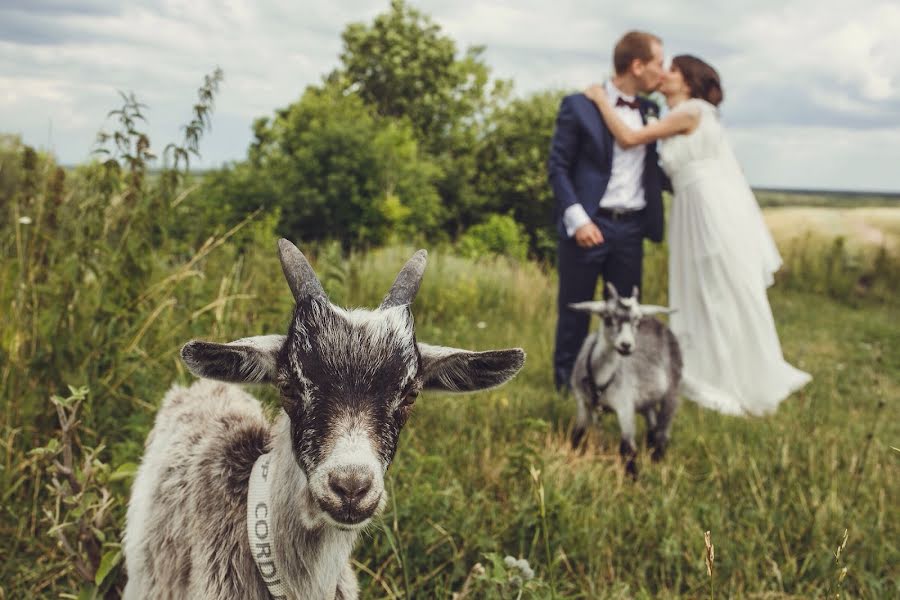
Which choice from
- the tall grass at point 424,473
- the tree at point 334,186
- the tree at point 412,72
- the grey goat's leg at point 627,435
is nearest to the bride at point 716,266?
the tall grass at point 424,473

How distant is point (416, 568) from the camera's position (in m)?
3.02

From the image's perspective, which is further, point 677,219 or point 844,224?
point 844,224

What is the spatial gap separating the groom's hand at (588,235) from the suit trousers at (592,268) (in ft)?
0.65

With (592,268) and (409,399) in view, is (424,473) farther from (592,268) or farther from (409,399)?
(592,268)

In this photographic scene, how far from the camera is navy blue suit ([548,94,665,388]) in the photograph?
208 inches

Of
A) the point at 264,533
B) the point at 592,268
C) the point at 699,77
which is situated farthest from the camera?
the point at 699,77

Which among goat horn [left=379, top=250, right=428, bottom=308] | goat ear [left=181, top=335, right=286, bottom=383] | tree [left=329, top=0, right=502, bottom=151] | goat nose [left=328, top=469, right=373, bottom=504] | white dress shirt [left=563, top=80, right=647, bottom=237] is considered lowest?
goat nose [left=328, top=469, right=373, bottom=504]

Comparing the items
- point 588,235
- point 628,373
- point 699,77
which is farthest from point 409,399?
point 699,77

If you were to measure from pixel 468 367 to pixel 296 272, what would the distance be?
0.55 meters

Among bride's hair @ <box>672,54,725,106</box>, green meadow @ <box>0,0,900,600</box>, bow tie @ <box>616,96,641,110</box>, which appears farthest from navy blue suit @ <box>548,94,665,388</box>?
green meadow @ <box>0,0,900,600</box>

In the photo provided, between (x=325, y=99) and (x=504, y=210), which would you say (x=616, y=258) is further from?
(x=504, y=210)

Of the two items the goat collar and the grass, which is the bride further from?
the goat collar

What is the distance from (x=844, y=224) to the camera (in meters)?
14.8

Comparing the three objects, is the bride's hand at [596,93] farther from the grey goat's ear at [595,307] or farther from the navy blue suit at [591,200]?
the grey goat's ear at [595,307]
